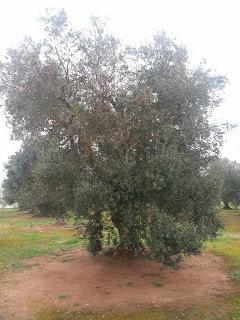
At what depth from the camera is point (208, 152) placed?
19.7m

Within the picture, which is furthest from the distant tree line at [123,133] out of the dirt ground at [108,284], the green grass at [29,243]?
the green grass at [29,243]

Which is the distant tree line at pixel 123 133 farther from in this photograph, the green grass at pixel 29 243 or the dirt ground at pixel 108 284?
the green grass at pixel 29 243

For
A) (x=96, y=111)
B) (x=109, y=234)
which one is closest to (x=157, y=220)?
(x=109, y=234)

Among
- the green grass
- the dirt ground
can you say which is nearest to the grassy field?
the green grass

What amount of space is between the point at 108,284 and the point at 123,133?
7066 mm

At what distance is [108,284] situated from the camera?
62.5ft

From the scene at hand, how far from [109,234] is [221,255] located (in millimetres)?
9576

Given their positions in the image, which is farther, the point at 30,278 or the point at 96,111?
the point at 30,278

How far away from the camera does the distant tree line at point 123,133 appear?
17516 mm

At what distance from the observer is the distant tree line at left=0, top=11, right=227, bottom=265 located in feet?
57.5

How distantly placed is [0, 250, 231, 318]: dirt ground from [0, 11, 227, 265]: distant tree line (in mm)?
1389

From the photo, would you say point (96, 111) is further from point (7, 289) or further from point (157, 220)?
point (7, 289)

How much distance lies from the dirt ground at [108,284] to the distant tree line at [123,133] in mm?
1389

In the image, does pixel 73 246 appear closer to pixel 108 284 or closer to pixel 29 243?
pixel 29 243
